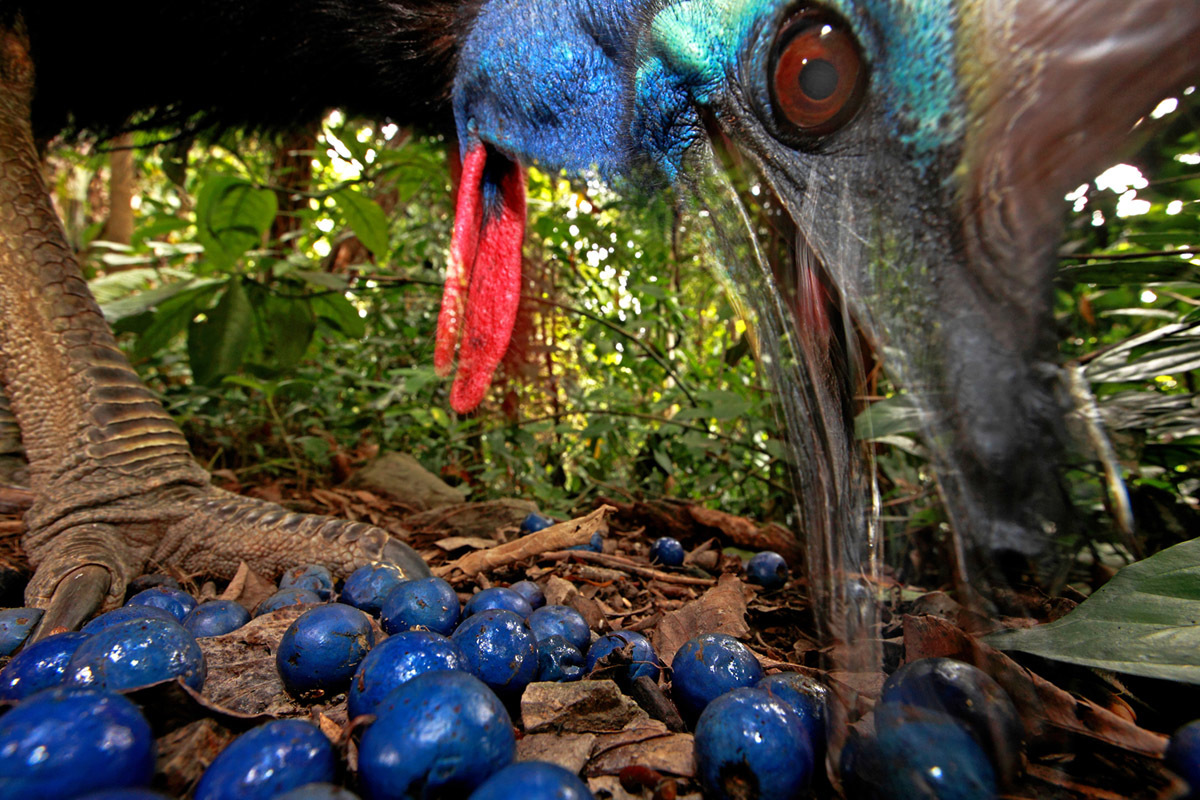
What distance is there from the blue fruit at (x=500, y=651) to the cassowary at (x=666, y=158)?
1.20 ft

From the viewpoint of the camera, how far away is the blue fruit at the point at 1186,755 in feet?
1.67

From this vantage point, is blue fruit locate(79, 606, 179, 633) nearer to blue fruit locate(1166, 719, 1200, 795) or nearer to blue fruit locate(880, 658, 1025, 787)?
blue fruit locate(880, 658, 1025, 787)

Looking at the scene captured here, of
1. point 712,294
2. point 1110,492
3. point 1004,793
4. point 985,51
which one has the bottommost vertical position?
point 1004,793

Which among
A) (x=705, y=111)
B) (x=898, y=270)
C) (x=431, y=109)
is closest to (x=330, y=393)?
(x=431, y=109)

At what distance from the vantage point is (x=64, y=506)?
1.35 meters

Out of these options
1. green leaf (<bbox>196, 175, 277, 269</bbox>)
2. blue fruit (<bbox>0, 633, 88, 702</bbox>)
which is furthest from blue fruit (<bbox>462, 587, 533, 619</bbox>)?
green leaf (<bbox>196, 175, 277, 269</bbox>)

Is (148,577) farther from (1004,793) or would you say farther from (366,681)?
(1004,793)

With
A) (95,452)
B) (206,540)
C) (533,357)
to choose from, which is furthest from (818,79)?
(533,357)

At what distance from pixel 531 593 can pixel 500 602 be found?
133mm

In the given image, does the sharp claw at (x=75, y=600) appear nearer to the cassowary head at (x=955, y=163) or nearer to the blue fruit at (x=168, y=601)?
the blue fruit at (x=168, y=601)

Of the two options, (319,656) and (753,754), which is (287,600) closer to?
(319,656)

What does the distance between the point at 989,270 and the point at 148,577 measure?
143 centimetres

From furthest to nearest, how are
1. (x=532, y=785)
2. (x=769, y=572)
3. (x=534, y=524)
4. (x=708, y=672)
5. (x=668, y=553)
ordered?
(x=534, y=524) < (x=668, y=553) < (x=769, y=572) < (x=708, y=672) < (x=532, y=785)

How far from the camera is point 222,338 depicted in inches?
80.4
